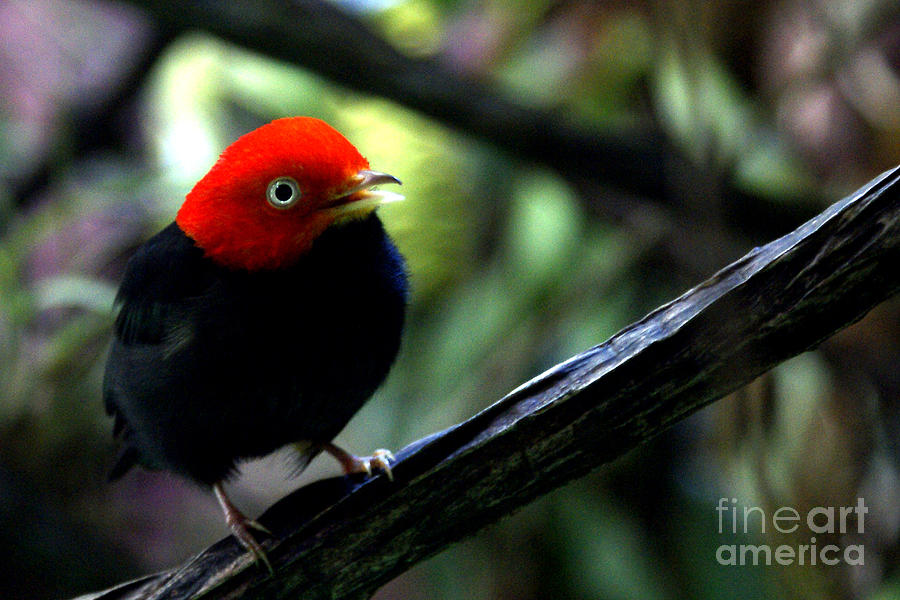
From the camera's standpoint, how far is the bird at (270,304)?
2146 millimetres

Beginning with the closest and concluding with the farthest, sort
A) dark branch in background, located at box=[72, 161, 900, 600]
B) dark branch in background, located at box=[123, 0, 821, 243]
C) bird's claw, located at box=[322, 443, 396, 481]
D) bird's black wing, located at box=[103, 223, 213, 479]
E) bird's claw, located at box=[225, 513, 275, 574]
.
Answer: dark branch in background, located at box=[72, 161, 900, 600] < bird's claw, located at box=[225, 513, 275, 574] < bird's black wing, located at box=[103, 223, 213, 479] < bird's claw, located at box=[322, 443, 396, 481] < dark branch in background, located at box=[123, 0, 821, 243]

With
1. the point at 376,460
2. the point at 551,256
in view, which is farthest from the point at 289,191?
the point at 551,256

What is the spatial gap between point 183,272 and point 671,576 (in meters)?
2.95

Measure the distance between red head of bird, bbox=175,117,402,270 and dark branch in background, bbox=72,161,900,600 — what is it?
0.59m

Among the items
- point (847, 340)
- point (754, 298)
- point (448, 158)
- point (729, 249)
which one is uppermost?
point (448, 158)

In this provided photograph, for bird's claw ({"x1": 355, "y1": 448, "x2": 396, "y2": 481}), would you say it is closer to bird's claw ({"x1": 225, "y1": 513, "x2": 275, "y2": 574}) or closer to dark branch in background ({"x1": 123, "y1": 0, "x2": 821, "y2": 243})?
bird's claw ({"x1": 225, "y1": 513, "x2": 275, "y2": 574})

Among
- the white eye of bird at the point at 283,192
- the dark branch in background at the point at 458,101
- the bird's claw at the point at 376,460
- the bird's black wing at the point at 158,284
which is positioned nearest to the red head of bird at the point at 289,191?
the white eye of bird at the point at 283,192

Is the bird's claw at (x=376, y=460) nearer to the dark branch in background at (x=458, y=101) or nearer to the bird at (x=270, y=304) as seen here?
the bird at (x=270, y=304)

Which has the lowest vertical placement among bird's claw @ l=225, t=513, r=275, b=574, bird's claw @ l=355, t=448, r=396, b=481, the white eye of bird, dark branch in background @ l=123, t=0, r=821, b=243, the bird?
bird's claw @ l=225, t=513, r=275, b=574

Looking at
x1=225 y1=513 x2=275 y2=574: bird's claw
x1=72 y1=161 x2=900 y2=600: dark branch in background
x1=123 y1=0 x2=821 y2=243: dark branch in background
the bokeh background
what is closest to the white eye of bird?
x1=72 y1=161 x2=900 y2=600: dark branch in background

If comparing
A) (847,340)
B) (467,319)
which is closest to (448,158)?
(467,319)

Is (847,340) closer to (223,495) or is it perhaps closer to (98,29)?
(223,495)

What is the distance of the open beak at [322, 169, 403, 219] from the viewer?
2.16m

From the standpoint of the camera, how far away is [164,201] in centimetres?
456
